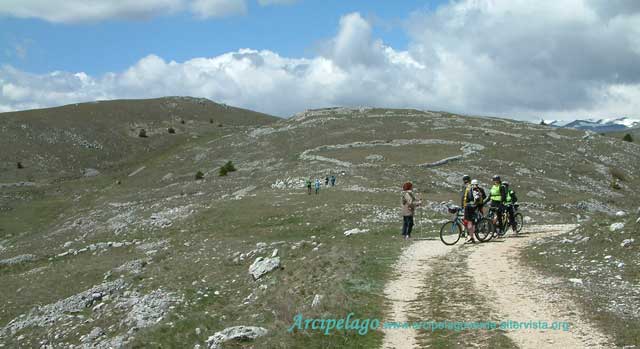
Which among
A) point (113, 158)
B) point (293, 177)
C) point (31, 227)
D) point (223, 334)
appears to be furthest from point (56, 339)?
point (113, 158)

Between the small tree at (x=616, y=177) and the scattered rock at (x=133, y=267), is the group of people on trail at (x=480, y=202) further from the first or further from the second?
the small tree at (x=616, y=177)

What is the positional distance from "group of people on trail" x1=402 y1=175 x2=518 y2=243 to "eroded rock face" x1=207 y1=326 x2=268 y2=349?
13181mm

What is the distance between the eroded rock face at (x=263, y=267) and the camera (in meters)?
23.0

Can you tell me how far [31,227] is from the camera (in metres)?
54.4

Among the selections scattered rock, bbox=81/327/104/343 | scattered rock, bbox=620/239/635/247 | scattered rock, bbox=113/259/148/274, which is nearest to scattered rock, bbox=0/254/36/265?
scattered rock, bbox=113/259/148/274

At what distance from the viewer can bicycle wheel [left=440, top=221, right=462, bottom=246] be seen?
23859 mm

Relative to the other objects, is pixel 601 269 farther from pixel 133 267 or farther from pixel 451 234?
pixel 133 267

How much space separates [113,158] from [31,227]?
51.2 metres

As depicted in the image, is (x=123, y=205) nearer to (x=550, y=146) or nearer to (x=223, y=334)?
(x=223, y=334)

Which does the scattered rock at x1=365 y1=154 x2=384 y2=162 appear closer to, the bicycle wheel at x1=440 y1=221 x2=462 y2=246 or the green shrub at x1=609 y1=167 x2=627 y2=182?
the green shrub at x1=609 y1=167 x2=627 y2=182

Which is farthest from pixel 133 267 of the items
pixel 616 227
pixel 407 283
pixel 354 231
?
pixel 616 227

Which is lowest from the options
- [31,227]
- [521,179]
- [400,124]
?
[31,227]

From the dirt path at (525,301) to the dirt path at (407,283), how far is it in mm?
1760

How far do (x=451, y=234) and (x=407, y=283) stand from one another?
9.42m
